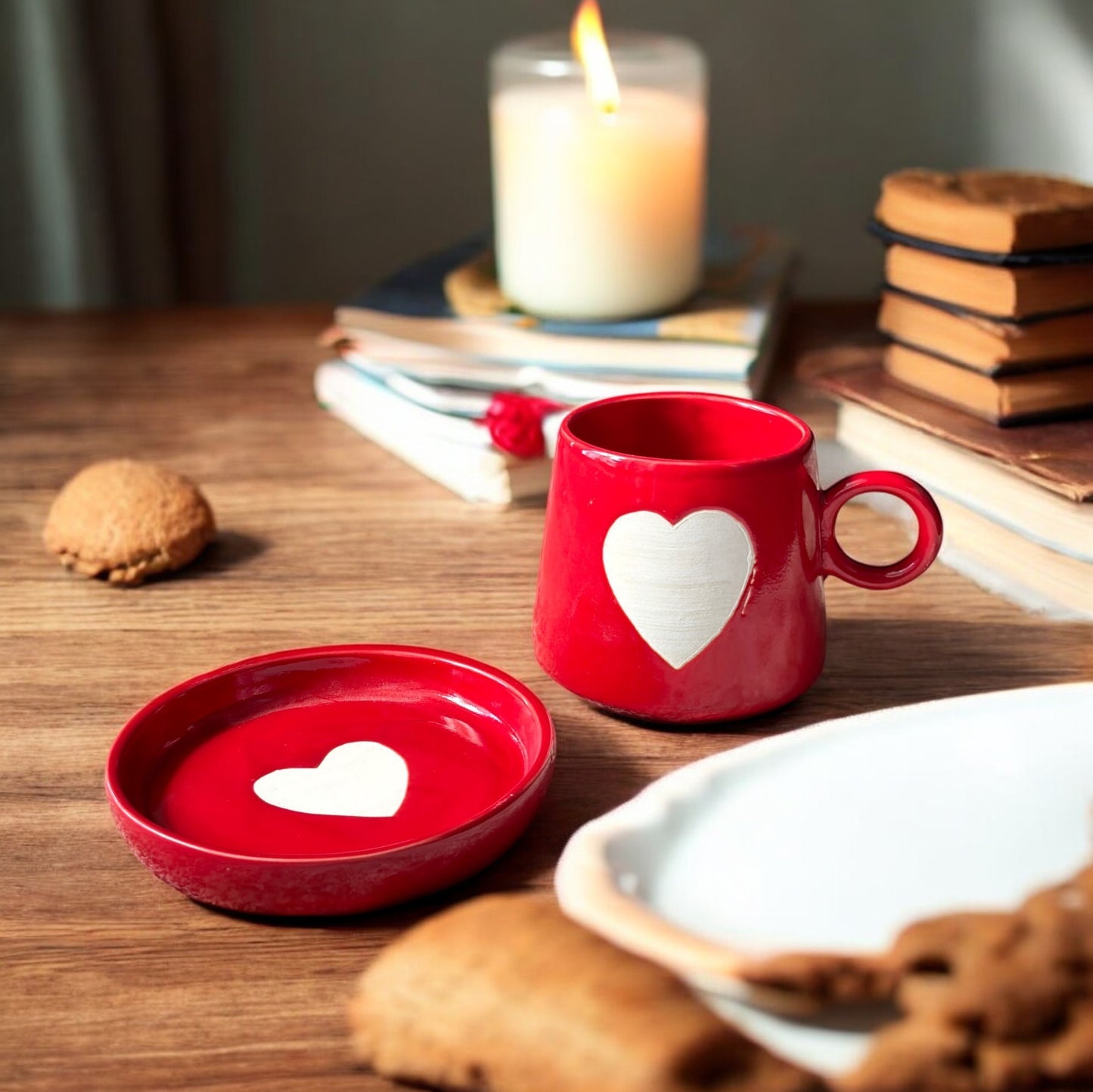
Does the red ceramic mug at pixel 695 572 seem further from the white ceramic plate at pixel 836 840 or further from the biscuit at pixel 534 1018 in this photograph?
the biscuit at pixel 534 1018

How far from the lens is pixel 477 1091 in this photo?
1.16 ft

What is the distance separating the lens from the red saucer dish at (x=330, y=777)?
433 millimetres

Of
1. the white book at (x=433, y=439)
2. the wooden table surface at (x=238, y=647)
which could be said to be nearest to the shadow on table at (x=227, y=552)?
the wooden table surface at (x=238, y=647)

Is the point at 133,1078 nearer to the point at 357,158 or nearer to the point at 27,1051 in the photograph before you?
the point at 27,1051

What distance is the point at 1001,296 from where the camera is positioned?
748mm

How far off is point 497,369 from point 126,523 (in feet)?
0.97

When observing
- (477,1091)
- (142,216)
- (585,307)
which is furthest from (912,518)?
(142,216)

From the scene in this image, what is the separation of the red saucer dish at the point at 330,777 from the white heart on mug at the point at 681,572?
57 millimetres

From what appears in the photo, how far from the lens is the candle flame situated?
0.88 m

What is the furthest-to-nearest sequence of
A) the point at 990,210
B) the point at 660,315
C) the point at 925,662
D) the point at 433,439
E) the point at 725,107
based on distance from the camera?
1. the point at 725,107
2. the point at 660,315
3. the point at 433,439
4. the point at 990,210
5. the point at 925,662

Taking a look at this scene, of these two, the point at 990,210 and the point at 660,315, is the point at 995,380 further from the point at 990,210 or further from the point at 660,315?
the point at 660,315

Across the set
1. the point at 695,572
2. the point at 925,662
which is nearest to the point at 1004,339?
the point at 925,662

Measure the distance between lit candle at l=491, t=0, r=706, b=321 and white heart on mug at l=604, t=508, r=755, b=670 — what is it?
18.9 inches

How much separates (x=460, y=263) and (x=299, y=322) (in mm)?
197
